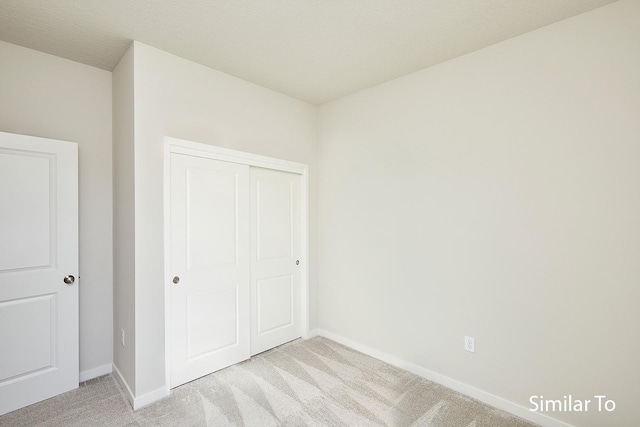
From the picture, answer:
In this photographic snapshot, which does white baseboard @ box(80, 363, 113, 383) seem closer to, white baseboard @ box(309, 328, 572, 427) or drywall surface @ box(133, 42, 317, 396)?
drywall surface @ box(133, 42, 317, 396)

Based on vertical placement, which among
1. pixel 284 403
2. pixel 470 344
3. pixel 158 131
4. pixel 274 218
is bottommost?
pixel 284 403

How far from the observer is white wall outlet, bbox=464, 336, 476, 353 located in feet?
7.89

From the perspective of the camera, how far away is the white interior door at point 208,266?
252cm

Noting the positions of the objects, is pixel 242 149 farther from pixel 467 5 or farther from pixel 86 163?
pixel 467 5

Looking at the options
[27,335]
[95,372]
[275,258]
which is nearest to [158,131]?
[275,258]

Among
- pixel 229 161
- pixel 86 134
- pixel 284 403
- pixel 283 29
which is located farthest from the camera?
pixel 229 161

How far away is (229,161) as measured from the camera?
284 centimetres

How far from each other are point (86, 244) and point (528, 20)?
3.92 meters

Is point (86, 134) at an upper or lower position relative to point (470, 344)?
upper

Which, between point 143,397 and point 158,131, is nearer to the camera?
point 143,397

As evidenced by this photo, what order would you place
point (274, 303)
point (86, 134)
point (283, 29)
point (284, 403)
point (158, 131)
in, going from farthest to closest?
point (274, 303) < point (86, 134) < point (158, 131) < point (284, 403) < point (283, 29)

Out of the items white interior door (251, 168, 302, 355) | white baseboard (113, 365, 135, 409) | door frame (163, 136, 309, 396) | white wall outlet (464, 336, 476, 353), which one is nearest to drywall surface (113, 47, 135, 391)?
white baseboard (113, 365, 135, 409)

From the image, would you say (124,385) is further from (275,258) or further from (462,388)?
(462,388)

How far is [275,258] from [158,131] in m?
1.69
